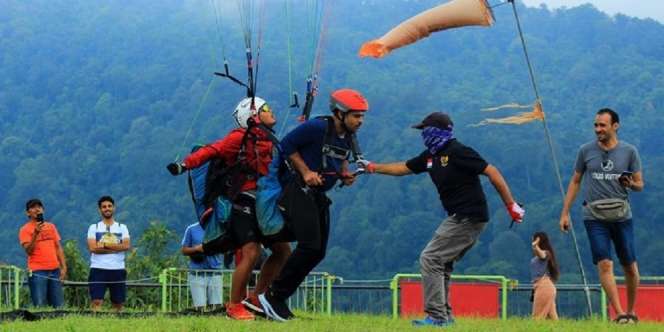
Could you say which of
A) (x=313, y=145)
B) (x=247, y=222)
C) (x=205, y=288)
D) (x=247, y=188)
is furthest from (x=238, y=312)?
(x=205, y=288)

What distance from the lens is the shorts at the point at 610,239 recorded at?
11852mm

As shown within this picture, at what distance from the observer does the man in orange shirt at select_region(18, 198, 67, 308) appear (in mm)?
15602

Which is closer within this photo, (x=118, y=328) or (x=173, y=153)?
(x=118, y=328)

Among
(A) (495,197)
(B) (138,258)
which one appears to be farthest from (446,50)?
(B) (138,258)

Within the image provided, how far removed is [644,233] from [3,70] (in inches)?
3353

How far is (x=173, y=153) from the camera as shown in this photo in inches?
4690

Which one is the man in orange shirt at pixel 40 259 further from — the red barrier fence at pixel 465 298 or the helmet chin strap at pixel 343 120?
the helmet chin strap at pixel 343 120

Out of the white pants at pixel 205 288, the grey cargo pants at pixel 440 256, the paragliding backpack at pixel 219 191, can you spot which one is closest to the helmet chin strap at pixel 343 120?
the paragliding backpack at pixel 219 191

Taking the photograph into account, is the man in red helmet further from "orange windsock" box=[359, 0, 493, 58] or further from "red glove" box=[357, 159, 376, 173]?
"orange windsock" box=[359, 0, 493, 58]

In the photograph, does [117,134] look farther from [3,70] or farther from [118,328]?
[118,328]

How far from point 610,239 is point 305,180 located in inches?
130

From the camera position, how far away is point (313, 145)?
34.1 ft

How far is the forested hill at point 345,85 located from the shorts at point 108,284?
62.4m

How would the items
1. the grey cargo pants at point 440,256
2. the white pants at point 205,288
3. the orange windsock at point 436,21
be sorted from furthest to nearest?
1. the white pants at point 205,288
2. the orange windsock at point 436,21
3. the grey cargo pants at point 440,256
